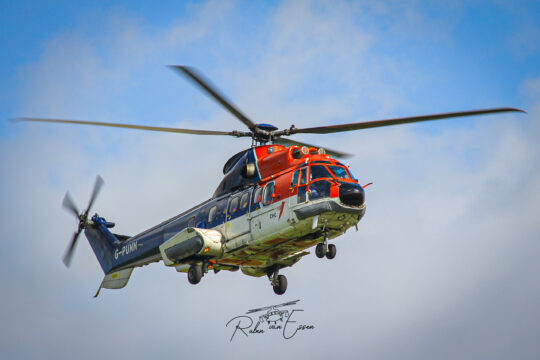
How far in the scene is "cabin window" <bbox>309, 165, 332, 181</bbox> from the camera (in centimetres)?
2352

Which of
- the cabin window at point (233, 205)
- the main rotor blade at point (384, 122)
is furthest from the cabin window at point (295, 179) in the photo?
the cabin window at point (233, 205)

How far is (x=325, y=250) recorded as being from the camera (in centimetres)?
2336

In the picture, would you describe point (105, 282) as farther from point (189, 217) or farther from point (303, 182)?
point (303, 182)

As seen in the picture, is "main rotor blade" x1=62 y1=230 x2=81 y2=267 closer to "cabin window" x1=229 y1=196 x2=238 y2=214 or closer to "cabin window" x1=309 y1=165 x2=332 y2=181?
"cabin window" x1=229 y1=196 x2=238 y2=214

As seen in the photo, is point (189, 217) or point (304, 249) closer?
point (304, 249)

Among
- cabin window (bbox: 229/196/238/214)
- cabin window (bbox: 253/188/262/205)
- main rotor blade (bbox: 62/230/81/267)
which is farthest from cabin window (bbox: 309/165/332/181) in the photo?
main rotor blade (bbox: 62/230/81/267)

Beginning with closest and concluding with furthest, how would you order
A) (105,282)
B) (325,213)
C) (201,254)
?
(325,213) → (201,254) → (105,282)

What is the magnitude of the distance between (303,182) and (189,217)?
19.3 feet

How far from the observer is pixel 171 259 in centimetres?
2661

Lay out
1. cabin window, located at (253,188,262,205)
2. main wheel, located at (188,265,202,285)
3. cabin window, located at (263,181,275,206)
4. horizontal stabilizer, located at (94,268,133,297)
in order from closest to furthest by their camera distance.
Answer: cabin window, located at (263,181,275,206) < cabin window, located at (253,188,262,205) < main wheel, located at (188,265,202,285) < horizontal stabilizer, located at (94,268,133,297)

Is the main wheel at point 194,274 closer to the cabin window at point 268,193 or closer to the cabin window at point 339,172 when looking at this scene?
the cabin window at point 268,193

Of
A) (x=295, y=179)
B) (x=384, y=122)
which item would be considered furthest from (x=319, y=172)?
(x=384, y=122)

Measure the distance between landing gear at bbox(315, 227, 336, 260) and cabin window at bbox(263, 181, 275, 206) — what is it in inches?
85.2

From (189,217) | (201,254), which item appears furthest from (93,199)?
(201,254)
